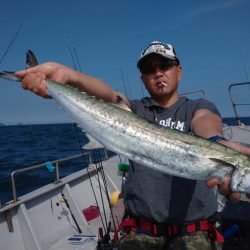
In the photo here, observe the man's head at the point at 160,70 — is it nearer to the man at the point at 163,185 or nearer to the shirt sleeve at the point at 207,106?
the man at the point at 163,185

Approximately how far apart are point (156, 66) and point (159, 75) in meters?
0.11

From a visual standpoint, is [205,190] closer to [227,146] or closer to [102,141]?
[227,146]

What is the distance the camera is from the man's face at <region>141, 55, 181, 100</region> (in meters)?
3.38

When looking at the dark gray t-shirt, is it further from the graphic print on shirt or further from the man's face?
the man's face

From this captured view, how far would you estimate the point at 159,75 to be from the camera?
11.0 ft

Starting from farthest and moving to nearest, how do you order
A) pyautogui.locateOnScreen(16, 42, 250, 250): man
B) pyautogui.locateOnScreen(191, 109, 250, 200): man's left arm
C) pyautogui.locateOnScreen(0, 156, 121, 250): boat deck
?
pyautogui.locateOnScreen(0, 156, 121, 250): boat deck, pyautogui.locateOnScreen(16, 42, 250, 250): man, pyautogui.locateOnScreen(191, 109, 250, 200): man's left arm

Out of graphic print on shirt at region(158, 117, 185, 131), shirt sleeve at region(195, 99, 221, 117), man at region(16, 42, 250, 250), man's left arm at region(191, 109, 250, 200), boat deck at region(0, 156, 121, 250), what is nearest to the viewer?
man's left arm at region(191, 109, 250, 200)

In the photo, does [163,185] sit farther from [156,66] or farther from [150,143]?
[156,66]

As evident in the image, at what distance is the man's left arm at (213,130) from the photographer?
2.68 meters

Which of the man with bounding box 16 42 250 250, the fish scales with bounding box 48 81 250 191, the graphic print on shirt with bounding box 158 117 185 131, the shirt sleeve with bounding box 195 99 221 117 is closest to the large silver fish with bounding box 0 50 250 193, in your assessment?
the fish scales with bounding box 48 81 250 191

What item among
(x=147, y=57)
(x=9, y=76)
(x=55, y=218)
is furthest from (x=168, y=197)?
(x=55, y=218)

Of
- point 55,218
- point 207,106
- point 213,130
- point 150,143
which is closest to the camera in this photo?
point 150,143

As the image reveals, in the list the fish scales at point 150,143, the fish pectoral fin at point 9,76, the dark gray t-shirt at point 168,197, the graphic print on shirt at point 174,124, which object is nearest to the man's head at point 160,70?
the graphic print on shirt at point 174,124

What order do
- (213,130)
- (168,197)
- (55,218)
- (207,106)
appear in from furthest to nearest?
(55,218), (207,106), (168,197), (213,130)
